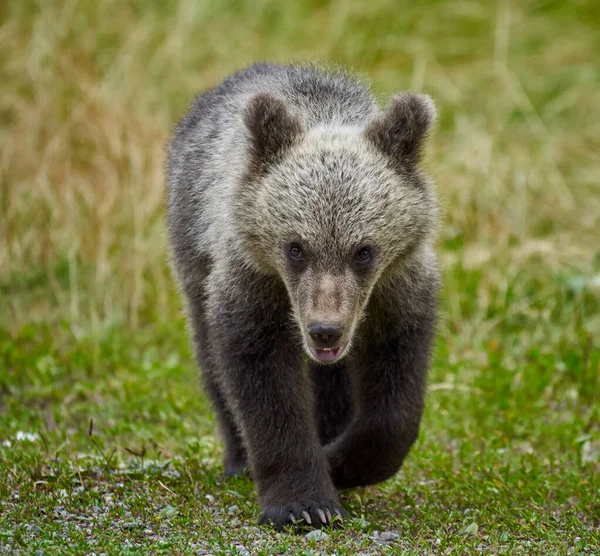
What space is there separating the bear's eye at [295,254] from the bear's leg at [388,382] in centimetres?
64

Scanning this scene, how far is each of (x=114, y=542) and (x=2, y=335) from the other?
4266 mm

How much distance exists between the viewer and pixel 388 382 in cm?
555

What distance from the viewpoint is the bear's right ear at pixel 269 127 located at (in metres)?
5.18

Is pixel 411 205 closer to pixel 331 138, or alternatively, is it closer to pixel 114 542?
pixel 331 138

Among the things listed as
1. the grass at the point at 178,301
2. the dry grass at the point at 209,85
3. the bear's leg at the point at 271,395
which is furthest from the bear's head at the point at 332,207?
the dry grass at the point at 209,85

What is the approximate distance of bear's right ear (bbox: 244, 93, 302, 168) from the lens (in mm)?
5176

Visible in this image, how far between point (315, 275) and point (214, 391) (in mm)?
1710

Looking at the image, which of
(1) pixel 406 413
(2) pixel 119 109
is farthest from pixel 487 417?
(2) pixel 119 109

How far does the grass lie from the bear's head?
110 centimetres

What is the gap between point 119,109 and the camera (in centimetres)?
1069

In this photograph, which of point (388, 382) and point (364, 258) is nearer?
point (364, 258)

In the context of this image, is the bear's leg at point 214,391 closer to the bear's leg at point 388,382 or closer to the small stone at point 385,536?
the bear's leg at point 388,382

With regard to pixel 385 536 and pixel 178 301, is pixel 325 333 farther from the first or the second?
pixel 178 301

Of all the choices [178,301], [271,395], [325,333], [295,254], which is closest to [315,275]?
[295,254]
